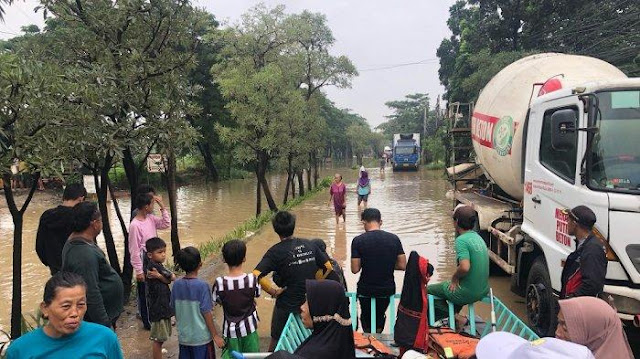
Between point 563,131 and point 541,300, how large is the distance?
5.90 feet

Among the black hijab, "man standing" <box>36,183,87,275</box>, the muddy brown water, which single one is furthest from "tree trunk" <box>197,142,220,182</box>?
the black hijab

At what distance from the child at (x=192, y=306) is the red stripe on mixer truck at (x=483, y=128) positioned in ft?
17.6

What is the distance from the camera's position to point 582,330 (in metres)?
2.44

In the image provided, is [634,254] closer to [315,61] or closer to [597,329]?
[597,329]

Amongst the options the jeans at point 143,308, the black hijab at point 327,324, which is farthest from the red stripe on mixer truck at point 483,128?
the jeans at point 143,308

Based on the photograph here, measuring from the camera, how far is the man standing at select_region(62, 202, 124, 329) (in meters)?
3.19

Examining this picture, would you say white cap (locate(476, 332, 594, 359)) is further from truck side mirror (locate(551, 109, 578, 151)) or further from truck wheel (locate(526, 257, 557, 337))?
truck side mirror (locate(551, 109, 578, 151))

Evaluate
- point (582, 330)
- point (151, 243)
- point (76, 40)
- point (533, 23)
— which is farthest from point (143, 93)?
point (533, 23)

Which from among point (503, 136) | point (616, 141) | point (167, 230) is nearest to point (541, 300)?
point (616, 141)

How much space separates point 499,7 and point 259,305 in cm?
2436

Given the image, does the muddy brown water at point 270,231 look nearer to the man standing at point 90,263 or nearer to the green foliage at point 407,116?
the man standing at point 90,263

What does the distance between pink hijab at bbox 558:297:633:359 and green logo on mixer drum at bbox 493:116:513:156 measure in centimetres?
431

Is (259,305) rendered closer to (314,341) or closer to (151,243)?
(151,243)

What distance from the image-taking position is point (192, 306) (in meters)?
3.62
